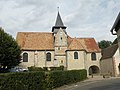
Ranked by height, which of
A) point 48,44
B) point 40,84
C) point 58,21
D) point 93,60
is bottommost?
point 40,84

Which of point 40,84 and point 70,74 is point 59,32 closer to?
point 70,74

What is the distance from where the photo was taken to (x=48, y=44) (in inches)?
2088

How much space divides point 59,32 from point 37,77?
33.7m

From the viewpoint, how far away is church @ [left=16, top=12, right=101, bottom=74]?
51.2 m

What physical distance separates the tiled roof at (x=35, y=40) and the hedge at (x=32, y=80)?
81.2 ft

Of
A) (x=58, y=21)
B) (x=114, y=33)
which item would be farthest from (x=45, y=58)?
(x=114, y=33)

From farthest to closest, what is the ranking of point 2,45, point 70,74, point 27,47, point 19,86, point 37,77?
1. point 27,47
2. point 2,45
3. point 70,74
4. point 37,77
5. point 19,86

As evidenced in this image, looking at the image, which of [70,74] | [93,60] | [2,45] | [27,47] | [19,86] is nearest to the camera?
[19,86]

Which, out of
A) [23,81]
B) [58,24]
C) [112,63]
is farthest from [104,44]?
[23,81]

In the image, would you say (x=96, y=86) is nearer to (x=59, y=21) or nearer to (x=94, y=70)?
(x=59, y=21)

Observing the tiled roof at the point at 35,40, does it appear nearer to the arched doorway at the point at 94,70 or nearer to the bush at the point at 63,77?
the arched doorway at the point at 94,70

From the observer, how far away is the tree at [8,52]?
38.7 metres

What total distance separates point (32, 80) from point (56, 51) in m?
33.2

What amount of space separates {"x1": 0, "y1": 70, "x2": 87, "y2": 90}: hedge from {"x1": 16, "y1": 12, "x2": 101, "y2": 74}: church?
23.3m
